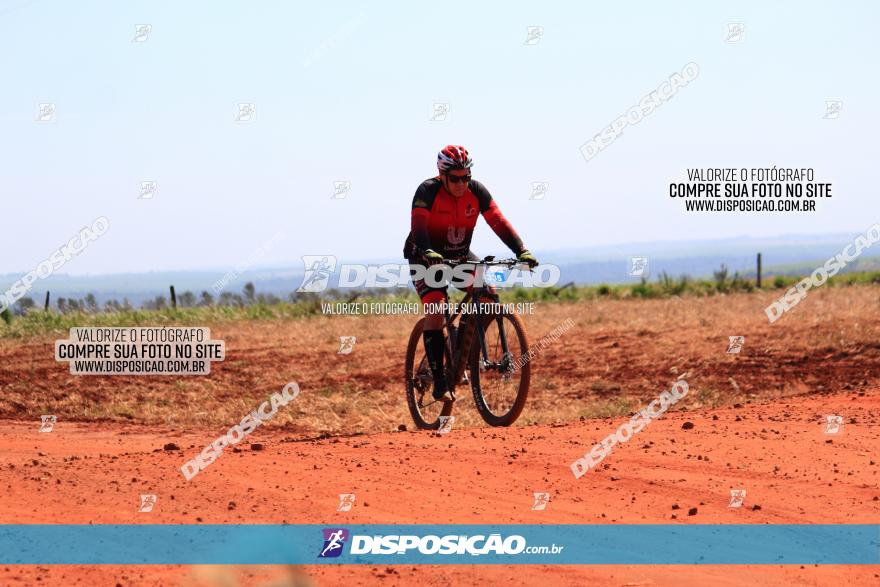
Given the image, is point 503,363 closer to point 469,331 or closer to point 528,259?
point 469,331

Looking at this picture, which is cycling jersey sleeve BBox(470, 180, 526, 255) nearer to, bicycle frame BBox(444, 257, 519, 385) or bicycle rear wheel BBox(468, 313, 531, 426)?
bicycle frame BBox(444, 257, 519, 385)

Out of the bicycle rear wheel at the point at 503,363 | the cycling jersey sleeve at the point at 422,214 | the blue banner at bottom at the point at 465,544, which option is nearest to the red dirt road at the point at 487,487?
the blue banner at bottom at the point at 465,544

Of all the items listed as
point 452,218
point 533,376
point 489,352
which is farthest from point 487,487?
point 533,376

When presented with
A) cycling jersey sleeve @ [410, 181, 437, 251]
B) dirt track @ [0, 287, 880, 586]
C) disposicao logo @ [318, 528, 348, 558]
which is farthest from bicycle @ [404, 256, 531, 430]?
disposicao logo @ [318, 528, 348, 558]

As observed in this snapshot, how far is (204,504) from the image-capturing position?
6.66 m

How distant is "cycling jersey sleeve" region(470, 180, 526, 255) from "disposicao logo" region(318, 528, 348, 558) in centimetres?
459

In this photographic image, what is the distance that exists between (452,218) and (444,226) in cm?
11

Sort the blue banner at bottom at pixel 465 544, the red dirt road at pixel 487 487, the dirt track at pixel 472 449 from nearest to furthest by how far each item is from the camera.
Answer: the red dirt road at pixel 487 487 < the blue banner at bottom at pixel 465 544 < the dirt track at pixel 472 449

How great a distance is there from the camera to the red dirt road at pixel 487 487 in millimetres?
5578

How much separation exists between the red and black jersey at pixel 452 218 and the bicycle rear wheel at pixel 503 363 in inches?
28.9

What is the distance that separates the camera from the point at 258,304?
29.4m

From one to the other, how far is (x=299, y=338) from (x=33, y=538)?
14.9 meters

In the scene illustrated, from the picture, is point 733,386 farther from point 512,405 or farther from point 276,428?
point 276,428

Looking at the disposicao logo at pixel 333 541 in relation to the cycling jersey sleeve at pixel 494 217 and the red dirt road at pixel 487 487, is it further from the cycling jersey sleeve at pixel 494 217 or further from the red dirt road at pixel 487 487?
the cycling jersey sleeve at pixel 494 217
